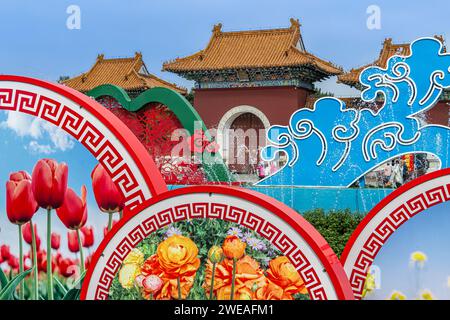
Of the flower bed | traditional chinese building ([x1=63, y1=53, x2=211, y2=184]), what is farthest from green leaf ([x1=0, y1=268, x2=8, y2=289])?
traditional chinese building ([x1=63, y1=53, x2=211, y2=184])

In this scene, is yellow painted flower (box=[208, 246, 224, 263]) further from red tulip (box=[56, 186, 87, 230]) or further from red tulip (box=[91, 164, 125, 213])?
red tulip (box=[56, 186, 87, 230])

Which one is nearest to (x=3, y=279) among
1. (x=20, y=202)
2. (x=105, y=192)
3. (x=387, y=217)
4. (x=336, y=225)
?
(x=20, y=202)

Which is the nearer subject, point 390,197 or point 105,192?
point 390,197

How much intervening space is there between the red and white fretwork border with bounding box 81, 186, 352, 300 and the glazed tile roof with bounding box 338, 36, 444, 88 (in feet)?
43.9

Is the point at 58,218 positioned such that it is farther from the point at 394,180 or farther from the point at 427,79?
the point at 394,180

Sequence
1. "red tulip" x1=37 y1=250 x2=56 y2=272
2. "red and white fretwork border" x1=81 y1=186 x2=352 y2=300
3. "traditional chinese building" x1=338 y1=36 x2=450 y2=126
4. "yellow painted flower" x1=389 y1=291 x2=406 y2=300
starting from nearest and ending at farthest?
1. "red and white fretwork border" x1=81 y1=186 x2=352 y2=300
2. "yellow painted flower" x1=389 y1=291 x2=406 y2=300
3. "red tulip" x1=37 y1=250 x2=56 y2=272
4. "traditional chinese building" x1=338 y1=36 x2=450 y2=126

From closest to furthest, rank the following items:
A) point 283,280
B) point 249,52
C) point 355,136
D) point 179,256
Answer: point 283,280 < point 179,256 < point 355,136 < point 249,52

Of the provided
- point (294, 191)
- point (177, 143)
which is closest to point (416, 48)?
point (294, 191)

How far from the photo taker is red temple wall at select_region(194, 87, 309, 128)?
1669cm

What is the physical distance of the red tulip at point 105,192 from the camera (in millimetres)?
2791

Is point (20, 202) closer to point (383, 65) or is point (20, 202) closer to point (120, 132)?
point (120, 132)

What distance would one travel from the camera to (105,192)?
279cm

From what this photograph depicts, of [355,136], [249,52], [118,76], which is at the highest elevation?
[118,76]

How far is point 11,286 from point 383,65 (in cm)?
1418
